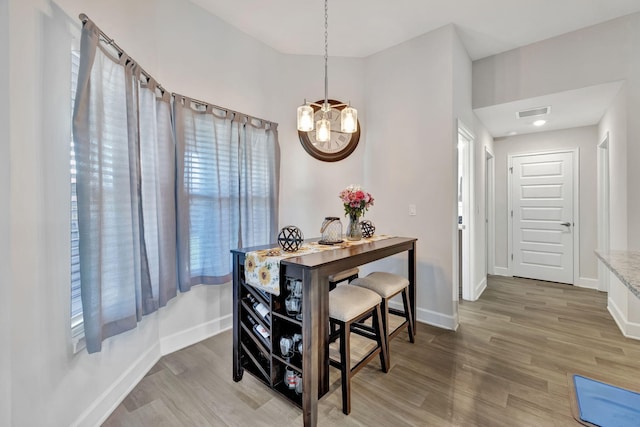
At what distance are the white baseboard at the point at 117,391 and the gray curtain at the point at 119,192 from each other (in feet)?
1.23

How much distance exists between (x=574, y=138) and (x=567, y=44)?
188 centimetres

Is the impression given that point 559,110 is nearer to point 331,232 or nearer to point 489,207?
point 489,207

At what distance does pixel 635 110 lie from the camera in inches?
99.7

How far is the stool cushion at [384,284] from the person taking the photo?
2.03 metres

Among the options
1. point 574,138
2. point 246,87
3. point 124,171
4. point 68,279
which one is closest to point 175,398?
point 68,279

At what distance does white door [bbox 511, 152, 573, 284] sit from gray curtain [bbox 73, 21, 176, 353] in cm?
502

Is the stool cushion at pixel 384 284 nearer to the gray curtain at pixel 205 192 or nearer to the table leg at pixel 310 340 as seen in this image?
the table leg at pixel 310 340

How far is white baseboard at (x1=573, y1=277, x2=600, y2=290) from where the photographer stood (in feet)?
13.0


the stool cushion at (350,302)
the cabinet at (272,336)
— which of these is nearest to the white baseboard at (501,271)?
the stool cushion at (350,302)

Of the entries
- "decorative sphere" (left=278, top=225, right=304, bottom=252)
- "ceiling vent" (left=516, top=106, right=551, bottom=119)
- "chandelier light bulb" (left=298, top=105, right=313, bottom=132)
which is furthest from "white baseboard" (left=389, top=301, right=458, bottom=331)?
"ceiling vent" (left=516, top=106, right=551, bottom=119)

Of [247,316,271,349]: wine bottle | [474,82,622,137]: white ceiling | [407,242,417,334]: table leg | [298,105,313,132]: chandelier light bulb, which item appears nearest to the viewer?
[247,316,271,349]: wine bottle

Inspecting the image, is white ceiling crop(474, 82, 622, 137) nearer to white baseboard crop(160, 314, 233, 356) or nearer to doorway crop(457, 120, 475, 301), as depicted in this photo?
doorway crop(457, 120, 475, 301)

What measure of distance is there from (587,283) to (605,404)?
3207 millimetres

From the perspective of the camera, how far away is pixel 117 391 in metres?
1.68
